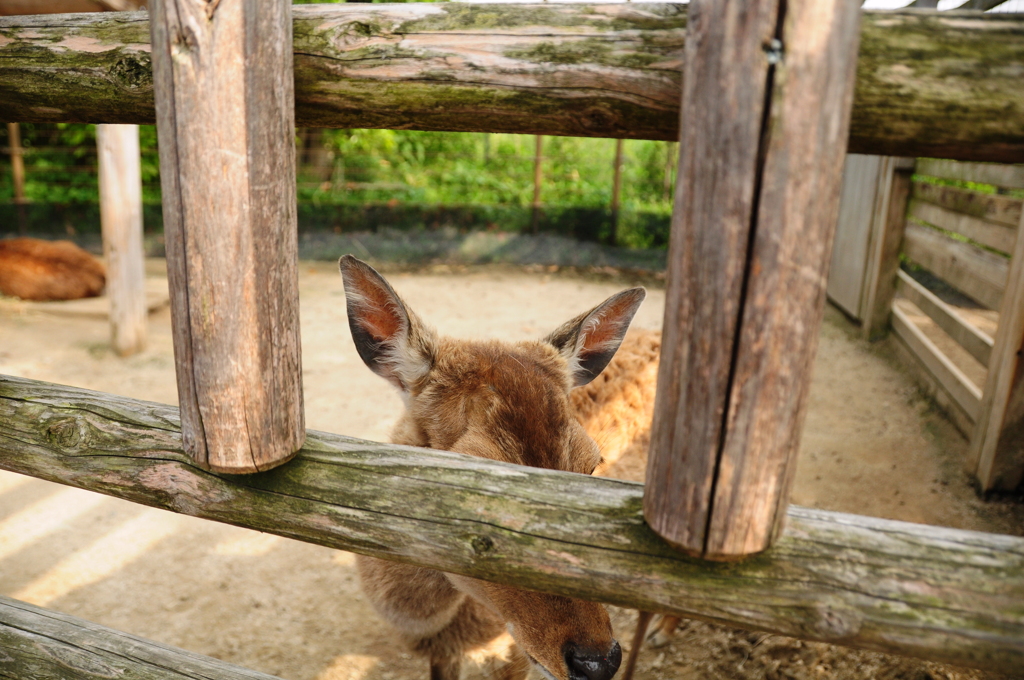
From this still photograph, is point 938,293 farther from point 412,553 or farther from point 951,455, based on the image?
point 412,553

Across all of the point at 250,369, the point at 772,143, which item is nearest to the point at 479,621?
the point at 250,369

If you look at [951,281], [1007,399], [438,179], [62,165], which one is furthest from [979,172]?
[62,165]

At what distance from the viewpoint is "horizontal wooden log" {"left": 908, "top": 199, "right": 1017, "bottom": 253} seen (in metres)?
4.96

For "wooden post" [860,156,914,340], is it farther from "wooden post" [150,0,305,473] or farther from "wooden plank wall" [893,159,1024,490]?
"wooden post" [150,0,305,473]

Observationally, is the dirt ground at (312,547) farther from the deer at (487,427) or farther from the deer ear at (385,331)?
the deer ear at (385,331)

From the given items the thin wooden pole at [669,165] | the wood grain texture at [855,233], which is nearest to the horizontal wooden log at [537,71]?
the wood grain texture at [855,233]

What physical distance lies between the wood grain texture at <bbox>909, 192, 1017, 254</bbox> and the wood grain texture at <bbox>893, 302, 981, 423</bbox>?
1.01 meters

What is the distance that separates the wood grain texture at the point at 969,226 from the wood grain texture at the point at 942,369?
101 centimetres

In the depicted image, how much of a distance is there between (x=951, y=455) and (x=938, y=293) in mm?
4283

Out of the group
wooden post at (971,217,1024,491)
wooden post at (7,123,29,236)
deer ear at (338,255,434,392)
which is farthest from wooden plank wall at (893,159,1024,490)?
wooden post at (7,123,29,236)

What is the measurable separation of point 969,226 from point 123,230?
7.55m

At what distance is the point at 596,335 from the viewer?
2.50 m

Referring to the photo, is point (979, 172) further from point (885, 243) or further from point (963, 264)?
point (885, 243)

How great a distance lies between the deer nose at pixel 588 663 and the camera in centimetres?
173
